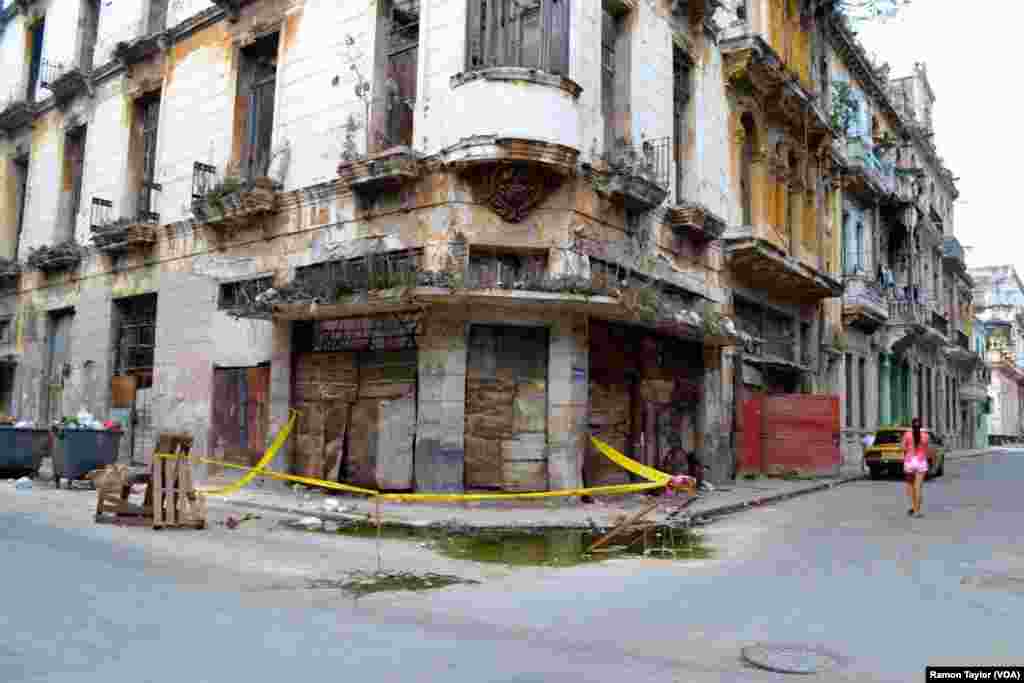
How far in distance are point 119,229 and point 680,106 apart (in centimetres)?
1311

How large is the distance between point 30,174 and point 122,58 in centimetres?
601

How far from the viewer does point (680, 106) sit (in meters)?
18.2

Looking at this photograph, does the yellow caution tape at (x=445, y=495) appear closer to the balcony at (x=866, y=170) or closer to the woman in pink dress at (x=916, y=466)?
the woman in pink dress at (x=916, y=466)

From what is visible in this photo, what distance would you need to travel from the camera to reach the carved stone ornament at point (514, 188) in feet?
42.5

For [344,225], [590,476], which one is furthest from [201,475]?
[590,476]

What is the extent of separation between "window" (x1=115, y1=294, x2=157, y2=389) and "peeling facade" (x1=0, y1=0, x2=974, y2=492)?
0.07m

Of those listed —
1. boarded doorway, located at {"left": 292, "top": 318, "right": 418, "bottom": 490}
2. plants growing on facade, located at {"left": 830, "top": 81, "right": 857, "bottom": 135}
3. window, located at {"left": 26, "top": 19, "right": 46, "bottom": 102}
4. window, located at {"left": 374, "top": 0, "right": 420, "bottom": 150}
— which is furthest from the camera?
plants growing on facade, located at {"left": 830, "top": 81, "right": 857, "bottom": 135}

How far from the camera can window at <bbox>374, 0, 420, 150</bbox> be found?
14.7 m

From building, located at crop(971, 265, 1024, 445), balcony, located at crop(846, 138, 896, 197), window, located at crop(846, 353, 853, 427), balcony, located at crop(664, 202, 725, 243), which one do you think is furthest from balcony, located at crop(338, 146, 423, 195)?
building, located at crop(971, 265, 1024, 445)

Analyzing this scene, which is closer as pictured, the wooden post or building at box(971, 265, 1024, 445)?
the wooden post

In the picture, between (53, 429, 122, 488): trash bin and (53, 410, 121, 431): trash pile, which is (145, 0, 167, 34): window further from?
(53, 429, 122, 488): trash bin

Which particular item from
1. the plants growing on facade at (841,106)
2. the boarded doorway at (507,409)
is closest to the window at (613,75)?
the boarded doorway at (507,409)

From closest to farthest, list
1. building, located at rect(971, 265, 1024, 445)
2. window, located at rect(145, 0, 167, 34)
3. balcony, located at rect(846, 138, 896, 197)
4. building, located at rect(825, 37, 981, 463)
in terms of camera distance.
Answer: window, located at rect(145, 0, 167, 34), building, located at rect(825, 37, 981, 463), balcony, located at rect(846, 138, 896, 197), building, located at rect(971, 265, 1024, 445)

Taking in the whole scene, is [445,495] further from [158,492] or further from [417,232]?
[417,232]
